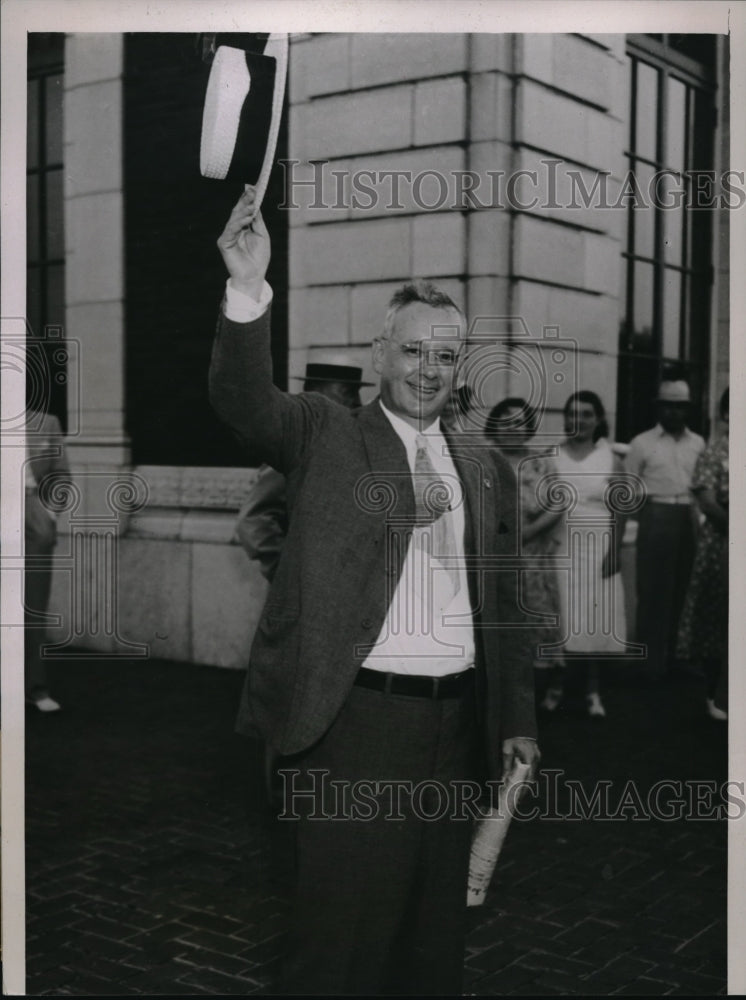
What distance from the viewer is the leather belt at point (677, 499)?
14.0ft

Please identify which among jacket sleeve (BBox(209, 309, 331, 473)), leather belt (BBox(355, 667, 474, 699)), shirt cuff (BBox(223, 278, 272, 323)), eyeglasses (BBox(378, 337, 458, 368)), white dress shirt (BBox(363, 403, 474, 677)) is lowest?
leather belt (BBox(355, 667, 474, 699))

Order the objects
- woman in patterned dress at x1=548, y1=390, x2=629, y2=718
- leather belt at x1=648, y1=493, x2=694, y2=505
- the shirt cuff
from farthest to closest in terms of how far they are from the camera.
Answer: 1. leather belt at x1=648, y1=493, x2=694, y2=505
2. woman in patterned dress at x1=548, y1=390, x2=629, y2=718
3. the shirt cuff

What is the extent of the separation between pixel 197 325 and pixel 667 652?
201 cm

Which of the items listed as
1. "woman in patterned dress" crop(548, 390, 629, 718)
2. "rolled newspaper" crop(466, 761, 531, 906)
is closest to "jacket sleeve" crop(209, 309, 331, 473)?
"rolled newspaper" crop(466, 761, 531, 906)

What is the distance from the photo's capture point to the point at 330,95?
12.5ft

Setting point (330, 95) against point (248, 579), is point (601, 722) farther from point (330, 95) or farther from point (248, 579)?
point (330, 95)

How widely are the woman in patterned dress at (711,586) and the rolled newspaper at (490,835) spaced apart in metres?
0.74

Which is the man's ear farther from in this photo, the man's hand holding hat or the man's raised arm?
the man's hand holding hat

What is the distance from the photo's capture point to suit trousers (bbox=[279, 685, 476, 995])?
315cm

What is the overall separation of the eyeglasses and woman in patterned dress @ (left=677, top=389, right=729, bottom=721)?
97 centimetres

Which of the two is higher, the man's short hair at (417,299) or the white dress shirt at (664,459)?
the man's short hair at (417,299)

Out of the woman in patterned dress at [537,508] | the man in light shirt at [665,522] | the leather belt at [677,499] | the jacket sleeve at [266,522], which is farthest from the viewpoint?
the jacket sleeve at [266,522]

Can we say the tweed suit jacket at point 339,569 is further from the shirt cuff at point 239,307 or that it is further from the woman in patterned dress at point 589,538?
the woman in patterned dress at point 589,538

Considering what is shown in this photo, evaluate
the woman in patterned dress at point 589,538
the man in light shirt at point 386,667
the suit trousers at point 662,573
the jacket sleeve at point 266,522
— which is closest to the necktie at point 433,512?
the man in light shirt at point 386,667
